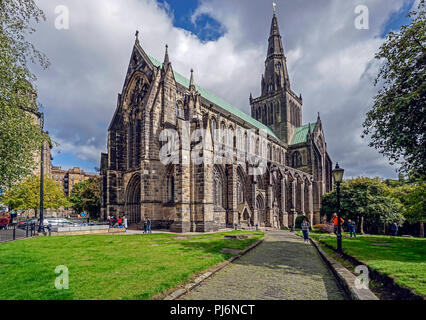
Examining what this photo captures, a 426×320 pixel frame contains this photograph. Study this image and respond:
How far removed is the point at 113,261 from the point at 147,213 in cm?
1410

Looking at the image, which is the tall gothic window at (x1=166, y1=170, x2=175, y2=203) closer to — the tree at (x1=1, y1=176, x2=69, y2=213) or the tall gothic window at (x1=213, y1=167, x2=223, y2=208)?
the tall gothic window at (x1=213, y1=167, x2=223, y2=208)

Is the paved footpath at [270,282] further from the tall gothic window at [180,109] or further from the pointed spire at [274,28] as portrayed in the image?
the pointed spire at [274,28]

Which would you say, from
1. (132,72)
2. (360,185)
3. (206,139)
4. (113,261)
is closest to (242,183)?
(206,139)

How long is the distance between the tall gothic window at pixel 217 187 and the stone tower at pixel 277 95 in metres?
29.9

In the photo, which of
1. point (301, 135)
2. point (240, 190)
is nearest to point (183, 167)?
point (240, 190)

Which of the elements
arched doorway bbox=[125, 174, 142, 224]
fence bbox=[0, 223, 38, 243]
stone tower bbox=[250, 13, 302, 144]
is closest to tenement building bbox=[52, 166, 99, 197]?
stone tower bbox=[250, 13, 302, 144]

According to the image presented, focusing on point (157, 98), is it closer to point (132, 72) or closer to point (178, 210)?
point (132, 72)

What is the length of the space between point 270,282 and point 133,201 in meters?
22.2

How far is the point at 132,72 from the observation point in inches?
1109

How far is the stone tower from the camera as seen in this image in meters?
52.8

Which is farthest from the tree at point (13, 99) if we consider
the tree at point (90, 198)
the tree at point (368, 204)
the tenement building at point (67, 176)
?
the tenement building at point (67, 176)

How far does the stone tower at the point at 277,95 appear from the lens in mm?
52844

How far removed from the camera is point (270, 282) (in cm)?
658
